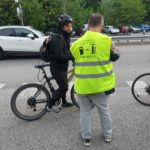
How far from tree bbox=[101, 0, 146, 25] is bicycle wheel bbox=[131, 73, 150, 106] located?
201ft

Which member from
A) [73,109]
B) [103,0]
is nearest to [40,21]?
[73,109]

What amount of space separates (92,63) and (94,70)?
10cm

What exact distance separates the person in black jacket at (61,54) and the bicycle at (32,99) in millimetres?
139

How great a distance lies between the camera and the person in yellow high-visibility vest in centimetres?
446

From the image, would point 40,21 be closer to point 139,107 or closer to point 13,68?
point 13,68

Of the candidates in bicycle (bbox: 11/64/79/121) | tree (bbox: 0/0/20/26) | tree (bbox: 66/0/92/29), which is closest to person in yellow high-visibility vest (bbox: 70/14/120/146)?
bicycle (bbox: 11/64/79/121)

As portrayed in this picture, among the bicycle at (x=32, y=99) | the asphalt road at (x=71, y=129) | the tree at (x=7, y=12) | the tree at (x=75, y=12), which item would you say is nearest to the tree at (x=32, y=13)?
the tree at (x=7, y=12)

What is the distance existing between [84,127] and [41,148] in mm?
650

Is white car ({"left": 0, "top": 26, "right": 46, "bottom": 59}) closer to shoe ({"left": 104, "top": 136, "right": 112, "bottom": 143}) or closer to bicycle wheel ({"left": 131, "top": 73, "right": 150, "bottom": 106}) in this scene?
bicycle wheel ({"left": 131, "top": 73, "right": 150, "bottom": 106})

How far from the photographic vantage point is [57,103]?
5965mm

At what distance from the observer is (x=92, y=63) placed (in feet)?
14.9

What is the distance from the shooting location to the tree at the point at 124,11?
66456mm

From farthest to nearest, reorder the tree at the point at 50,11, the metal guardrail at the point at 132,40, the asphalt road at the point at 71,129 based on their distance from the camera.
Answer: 1. the tree at the point at 50,11
2. the metal guardrail at the point at 132,40
3. the asphalt road at the point at 71,129

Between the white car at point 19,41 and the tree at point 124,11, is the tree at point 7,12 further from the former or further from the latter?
the tree at point 124,11
